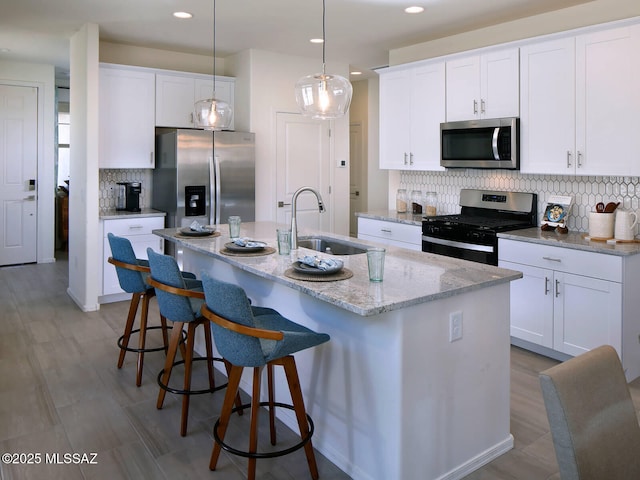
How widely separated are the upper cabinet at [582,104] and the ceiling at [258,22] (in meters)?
0.50

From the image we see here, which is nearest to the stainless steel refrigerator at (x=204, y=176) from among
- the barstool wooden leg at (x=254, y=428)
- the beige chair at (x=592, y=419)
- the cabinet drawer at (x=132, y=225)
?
the cabinet drawer at (x=132, y=225)

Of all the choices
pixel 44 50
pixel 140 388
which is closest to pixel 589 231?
pixel 140 388

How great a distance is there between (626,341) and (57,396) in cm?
354

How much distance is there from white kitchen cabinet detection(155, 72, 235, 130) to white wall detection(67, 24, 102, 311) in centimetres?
75

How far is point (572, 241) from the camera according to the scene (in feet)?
11.8

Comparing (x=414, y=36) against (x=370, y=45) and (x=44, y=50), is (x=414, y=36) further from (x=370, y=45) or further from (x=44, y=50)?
(x=44, y=50)

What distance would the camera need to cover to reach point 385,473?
2.17 metres

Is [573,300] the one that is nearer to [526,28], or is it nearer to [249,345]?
[526,28]

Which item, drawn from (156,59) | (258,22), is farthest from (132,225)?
(258,22)

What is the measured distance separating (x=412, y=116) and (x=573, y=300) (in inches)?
92.0

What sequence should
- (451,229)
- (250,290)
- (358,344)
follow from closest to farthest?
(358,344) < (250,290) < (451,229)

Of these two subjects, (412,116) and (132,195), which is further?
(132,195)

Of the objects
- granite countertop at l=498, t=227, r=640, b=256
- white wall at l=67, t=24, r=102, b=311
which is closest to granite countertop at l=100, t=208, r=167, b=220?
white wall at l=67, t=24, r=102, b=311

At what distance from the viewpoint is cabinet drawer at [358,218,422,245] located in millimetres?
4727
